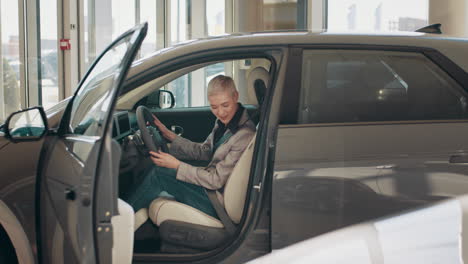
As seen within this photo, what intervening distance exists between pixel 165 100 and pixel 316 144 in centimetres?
175

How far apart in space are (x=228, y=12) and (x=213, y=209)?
828cm

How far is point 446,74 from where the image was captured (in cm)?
220

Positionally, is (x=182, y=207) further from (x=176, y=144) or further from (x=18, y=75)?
(x=18, y=75)

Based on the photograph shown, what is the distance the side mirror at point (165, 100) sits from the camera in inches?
140

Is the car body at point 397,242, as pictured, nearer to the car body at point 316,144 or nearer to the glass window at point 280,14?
the car body at point 316,144

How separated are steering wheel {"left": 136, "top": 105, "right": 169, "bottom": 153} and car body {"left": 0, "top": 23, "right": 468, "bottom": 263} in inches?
15.4

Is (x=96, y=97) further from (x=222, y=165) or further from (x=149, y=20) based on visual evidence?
(x=149, y=20)

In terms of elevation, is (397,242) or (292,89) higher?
(292,89)

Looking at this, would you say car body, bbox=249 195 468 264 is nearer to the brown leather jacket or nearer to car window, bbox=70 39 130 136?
the brown leather jacket

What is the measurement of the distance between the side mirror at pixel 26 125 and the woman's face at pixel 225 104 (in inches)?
29.6

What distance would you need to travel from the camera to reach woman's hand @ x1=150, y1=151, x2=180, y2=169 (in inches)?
96.3

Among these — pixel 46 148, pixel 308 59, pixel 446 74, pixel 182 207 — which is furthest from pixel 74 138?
pixel 446 74

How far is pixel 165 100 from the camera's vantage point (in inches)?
143

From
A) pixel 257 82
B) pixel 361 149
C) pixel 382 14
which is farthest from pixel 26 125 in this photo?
pixel 382 14
